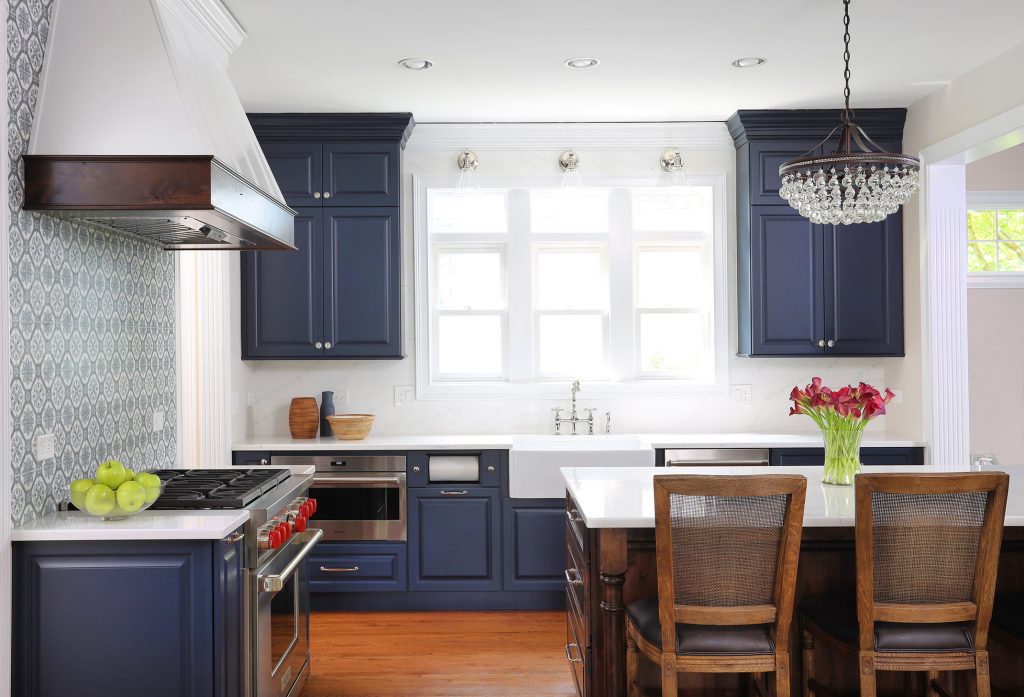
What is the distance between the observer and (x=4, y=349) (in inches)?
89.0

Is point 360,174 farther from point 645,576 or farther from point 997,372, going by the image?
point 997,372

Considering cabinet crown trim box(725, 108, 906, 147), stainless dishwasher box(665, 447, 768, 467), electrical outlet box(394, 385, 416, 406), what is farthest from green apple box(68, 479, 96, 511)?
cabinet crown trim box(725, 108, 906, 147)

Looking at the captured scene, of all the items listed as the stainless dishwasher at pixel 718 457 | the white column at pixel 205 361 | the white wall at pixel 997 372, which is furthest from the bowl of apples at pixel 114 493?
the white wall at pixel 997 372

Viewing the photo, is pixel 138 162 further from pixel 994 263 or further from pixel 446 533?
pixel 994 263

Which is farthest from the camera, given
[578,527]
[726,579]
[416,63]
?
[416,63]

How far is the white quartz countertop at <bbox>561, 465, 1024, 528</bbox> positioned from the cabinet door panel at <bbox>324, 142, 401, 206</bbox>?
203cm

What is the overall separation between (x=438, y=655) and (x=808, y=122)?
3388 millimetres

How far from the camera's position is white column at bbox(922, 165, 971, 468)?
14.3 ft

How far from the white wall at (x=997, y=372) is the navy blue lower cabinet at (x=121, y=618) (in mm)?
5172

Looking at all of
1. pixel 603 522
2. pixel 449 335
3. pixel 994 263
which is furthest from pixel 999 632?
pixel 994 263

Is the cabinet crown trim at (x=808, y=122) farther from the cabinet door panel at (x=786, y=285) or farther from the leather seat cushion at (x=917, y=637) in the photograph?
the leather seat cushion at (x=917, y=637)

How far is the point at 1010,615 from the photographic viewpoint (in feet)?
7.90

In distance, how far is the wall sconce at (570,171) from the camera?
490 cm

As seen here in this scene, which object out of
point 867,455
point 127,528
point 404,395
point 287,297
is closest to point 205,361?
point 287,297
